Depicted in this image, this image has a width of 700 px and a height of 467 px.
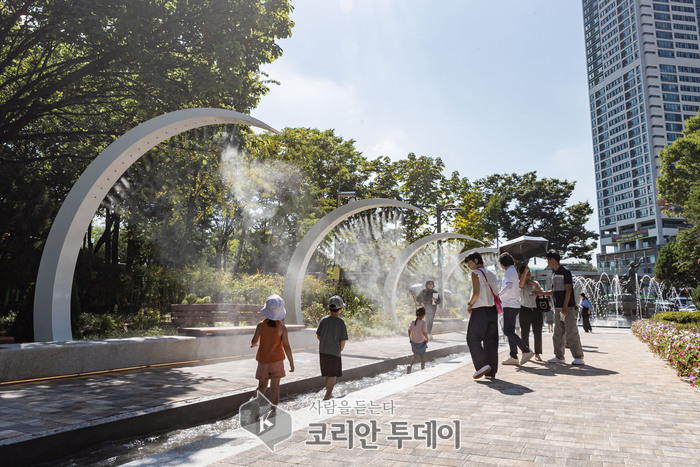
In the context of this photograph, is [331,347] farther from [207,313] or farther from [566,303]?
[207,313]

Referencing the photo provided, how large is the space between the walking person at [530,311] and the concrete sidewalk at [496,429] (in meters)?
2.74

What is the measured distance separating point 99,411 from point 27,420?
0.58 metres

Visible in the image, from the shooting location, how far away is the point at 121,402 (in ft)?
16.3

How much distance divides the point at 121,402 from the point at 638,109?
390ft

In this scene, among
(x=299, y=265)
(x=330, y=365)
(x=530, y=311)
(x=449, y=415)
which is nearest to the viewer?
(x=449, y=415)

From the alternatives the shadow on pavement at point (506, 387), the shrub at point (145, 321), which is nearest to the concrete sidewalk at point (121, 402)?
the shadow on pavement at point (506, 387)

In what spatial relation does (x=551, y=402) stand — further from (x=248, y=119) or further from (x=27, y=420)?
(x=248, y=119)

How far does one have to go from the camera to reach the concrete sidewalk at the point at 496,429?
3301 mm

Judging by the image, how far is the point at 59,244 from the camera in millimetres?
7379

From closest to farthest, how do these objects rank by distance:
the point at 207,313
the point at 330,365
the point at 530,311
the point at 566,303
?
the point at 330,365 → the point at 566,303 → the point at 530,311 → the point at 207,313

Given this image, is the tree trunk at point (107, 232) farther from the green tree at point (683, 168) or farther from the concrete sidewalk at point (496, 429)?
the green tree at point (683, 168)

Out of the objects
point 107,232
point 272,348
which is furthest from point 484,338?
point 107,232

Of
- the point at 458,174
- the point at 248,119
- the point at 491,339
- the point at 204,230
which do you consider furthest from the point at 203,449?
the point at 458,174

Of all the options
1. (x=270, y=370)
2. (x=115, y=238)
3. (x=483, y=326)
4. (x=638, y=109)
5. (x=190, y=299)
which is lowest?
(x=270, y=370)
